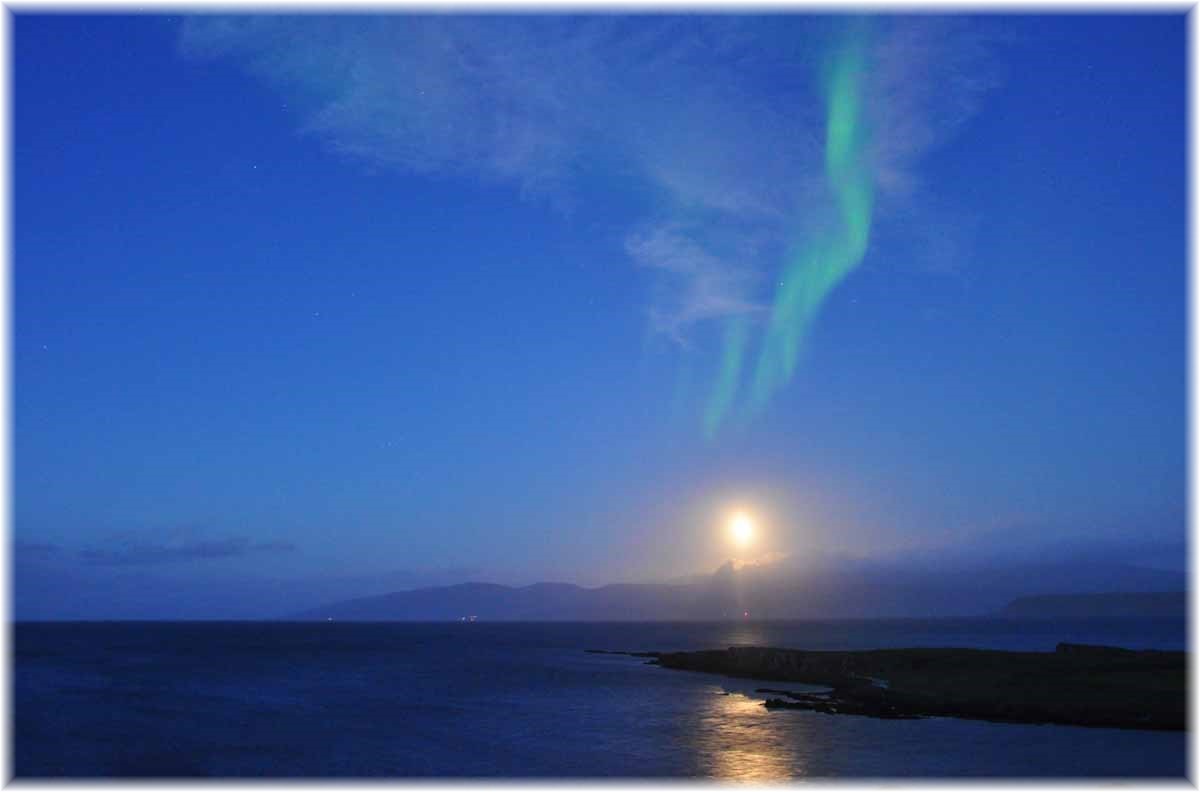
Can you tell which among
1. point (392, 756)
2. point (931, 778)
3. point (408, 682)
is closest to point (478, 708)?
point (392, 756)

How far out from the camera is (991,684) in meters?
50.8

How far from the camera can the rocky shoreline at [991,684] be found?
1532 inches

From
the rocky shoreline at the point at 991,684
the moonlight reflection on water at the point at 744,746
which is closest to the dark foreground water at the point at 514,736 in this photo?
the moonlight reflection on water at the point at 744,746

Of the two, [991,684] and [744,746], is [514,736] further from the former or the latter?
[991,684]

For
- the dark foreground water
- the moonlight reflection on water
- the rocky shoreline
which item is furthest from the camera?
the rocky shoreline

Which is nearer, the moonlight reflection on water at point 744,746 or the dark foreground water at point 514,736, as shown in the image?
the moonlight reflection on water at point 744,746

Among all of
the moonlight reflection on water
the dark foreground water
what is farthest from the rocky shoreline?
the moonlight reflection on water

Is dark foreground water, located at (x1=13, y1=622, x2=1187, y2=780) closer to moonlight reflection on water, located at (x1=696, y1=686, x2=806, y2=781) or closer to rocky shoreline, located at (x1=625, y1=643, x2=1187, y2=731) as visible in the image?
moonlight reflection on water, located at (x1=696, y1=686, x2=806, y2=781)

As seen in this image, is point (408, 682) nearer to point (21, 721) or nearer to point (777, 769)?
point (21, 721)

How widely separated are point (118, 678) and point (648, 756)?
197 feet

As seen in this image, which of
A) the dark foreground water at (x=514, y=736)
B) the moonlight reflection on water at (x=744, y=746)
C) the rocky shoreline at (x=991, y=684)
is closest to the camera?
the moonlight reflection on water at (x=744, y=746)

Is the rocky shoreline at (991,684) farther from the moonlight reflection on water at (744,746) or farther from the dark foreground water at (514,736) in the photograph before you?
the moonlight reflection on water at (744,746)

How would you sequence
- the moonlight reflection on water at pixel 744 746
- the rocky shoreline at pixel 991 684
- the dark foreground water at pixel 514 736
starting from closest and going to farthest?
the moonlight reflection on water at pixel 744 746, the dark foreground water at pixel 514 736, the rocky shoreline at pixel 991 684

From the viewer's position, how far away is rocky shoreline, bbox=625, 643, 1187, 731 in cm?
3891
